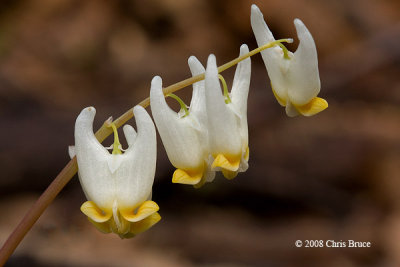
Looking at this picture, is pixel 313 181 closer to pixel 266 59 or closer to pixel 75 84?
pixel 75 84

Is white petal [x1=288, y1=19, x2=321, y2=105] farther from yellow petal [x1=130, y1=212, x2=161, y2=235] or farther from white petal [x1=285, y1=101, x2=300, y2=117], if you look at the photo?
yellow petal [x1=130, y1=212, x2=161, y2=235]

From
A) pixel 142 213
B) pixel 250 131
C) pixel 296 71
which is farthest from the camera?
pixel 250 131

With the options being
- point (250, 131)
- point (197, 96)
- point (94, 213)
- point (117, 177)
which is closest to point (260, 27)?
point (197, 96)

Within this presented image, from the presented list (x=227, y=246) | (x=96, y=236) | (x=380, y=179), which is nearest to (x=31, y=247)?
(x=96, y=236)

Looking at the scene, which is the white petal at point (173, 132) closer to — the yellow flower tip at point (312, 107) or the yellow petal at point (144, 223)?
the yellow petal at point (144, 223)

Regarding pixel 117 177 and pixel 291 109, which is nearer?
pixel 117 177

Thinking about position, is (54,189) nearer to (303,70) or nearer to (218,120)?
(218,120)

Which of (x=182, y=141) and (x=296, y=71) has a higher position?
(x=296, y=71)
